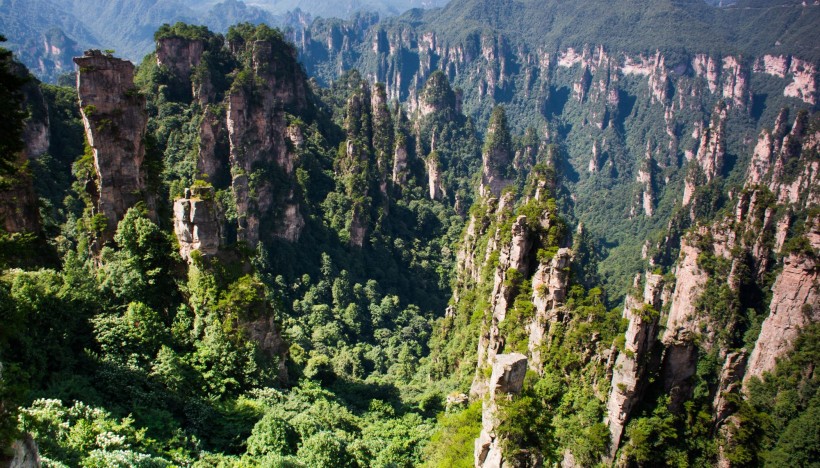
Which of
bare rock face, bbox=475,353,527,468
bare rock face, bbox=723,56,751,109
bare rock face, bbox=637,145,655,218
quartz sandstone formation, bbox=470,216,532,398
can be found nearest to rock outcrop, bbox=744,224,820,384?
quartz sandstone formation, bbox=470,216,532,398

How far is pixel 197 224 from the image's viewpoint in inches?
999

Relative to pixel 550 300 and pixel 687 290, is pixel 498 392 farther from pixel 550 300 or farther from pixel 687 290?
pixel 687 290

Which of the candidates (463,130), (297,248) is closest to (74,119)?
(297,248)

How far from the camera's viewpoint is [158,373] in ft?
68.4

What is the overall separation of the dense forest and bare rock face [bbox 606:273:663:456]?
82 millimetres

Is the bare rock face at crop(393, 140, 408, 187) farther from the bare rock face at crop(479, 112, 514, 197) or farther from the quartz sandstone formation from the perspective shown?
the quartz sandstone formation

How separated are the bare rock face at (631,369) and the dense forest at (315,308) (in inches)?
3.2

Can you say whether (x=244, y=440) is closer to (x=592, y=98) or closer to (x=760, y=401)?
(x=760, y=401)

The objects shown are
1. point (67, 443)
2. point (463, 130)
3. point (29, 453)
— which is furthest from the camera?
point (463, 130)

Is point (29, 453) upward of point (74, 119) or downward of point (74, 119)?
downward

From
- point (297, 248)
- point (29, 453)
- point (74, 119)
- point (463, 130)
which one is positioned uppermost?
point (463, 130)

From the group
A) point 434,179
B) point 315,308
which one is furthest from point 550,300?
point 434,179

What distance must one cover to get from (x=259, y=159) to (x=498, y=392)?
45811 millimetres

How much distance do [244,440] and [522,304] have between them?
17460 mm
